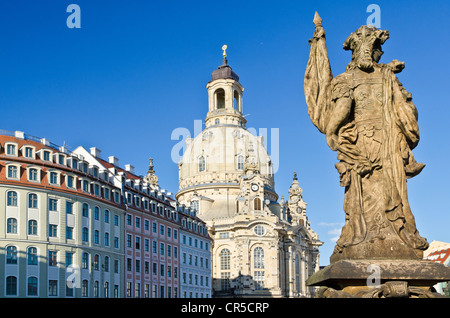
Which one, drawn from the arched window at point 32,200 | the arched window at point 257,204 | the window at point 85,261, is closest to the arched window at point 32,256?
the arched window at point 32,200

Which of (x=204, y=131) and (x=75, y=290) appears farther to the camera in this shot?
(x=204, y=131)

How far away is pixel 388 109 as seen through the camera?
34.1ft

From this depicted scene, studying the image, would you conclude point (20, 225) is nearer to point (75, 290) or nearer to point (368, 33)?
point (75, 290)

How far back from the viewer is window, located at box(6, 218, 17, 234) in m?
57.1

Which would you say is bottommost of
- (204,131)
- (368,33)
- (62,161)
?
(368,33)

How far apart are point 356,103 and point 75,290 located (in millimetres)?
53545

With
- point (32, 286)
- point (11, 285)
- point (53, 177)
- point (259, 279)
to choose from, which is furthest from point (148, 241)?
point (259, 279)

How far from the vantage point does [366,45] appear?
421 inches

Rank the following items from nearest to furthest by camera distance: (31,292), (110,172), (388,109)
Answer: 1. (388,109)
2. (31,292)
3. (110,172)

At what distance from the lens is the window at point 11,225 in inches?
2247

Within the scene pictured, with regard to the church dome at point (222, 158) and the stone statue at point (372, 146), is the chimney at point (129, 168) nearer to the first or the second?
the church dome at point (222, 158)

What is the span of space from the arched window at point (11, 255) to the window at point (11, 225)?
4.90ft
